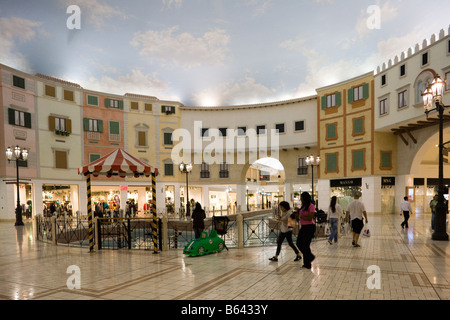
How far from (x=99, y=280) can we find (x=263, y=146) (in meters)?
27.0

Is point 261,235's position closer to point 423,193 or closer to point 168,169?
point 423,193

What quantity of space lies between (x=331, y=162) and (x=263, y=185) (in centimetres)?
1987

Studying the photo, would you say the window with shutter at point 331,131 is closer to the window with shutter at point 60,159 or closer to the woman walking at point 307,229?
the woman walking at point 307,229

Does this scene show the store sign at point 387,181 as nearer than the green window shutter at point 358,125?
Yes

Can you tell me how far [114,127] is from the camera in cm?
3139

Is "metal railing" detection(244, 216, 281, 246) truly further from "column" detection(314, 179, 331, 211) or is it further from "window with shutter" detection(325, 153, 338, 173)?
"window with shutter" detection(325, 153, 338, 173)

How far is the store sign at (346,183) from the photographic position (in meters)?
25.9

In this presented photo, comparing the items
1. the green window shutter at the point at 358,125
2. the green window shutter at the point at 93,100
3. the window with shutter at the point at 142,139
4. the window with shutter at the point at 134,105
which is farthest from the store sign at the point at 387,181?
the green window shutter at the point at 93,100

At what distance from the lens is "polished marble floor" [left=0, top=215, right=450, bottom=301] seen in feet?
17.7

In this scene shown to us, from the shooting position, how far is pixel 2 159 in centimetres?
2298

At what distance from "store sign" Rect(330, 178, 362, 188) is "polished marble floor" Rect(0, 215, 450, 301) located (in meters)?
16.6

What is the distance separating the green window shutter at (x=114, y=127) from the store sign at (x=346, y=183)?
23931 mm

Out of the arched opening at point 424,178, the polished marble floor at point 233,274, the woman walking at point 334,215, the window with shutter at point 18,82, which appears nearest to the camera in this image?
the polished marble floor at point 233,274
